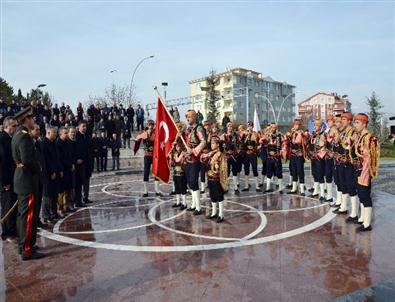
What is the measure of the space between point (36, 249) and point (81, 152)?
4.39 meters

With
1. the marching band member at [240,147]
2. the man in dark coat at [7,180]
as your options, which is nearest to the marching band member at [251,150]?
the marching band member at [240,147]

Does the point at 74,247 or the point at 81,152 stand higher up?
the point at 81,152

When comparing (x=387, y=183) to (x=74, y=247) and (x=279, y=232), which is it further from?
(x=74, y=247)

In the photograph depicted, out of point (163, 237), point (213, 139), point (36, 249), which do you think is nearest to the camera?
point (36, 249)

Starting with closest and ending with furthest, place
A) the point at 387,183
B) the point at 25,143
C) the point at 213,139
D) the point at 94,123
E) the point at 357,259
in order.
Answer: the point at 357,259
the point at 25,143
the point at 213,139
the point at 387,183
the point at 94,123

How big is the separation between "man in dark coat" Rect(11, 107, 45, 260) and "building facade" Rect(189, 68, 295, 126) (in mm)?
71976

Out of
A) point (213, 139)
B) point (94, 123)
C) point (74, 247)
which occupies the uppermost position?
point (94, 123)

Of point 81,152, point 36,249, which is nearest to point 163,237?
point 36,249

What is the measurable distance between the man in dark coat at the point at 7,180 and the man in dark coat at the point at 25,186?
125 cm

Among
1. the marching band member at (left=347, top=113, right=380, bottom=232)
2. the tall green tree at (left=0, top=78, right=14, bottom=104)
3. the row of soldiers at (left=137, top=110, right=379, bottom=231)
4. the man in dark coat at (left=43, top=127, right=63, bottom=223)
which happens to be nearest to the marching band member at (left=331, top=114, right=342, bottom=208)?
the row of soldiers at (left=137, top=110, right=379, bottom=231)

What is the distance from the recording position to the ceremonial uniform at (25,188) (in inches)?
260

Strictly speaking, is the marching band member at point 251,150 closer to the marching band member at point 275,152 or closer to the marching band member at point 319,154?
the marching band member at point 275,152

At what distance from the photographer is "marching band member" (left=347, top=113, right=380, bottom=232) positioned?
7.97 meters

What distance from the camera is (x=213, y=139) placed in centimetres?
932
